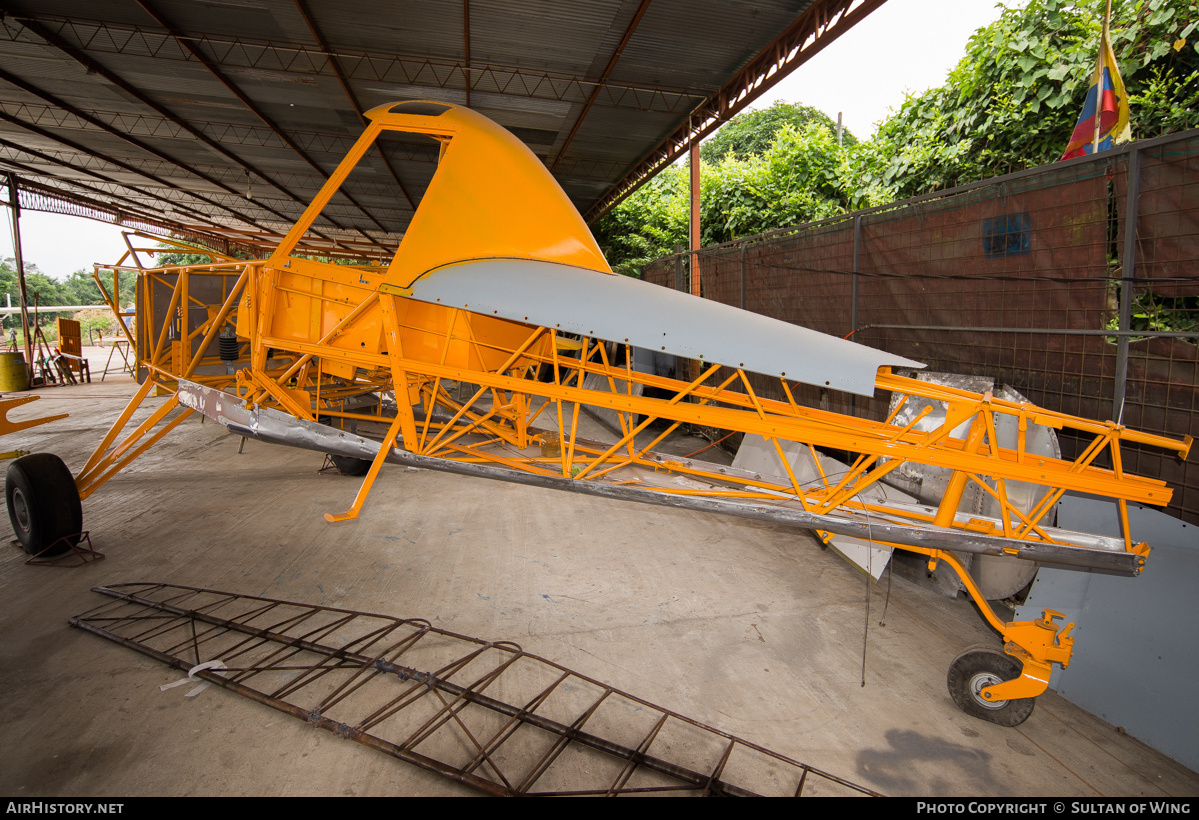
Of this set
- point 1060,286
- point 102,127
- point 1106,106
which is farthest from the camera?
point 102,127

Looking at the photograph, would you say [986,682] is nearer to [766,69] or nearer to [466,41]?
[766,69]

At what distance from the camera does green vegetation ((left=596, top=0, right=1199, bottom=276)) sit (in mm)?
9062

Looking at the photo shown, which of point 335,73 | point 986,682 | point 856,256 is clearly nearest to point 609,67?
point 335,73

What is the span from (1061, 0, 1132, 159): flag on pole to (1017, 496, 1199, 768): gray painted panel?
4.77 meters

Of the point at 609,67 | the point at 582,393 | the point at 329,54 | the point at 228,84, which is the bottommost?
the point at 582,393

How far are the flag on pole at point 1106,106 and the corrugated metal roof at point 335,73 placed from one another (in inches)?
112

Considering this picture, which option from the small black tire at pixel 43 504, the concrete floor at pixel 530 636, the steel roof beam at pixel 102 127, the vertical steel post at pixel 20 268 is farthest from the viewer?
the vertical steel post at pixel 20 268

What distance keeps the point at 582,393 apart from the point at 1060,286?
4706 mm

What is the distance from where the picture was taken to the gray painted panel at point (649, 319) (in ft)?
10.7

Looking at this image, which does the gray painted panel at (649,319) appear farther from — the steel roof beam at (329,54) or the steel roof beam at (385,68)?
the steel roof beam at (385,68)

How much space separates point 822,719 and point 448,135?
15.9 ft

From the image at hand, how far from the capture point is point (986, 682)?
3555mm

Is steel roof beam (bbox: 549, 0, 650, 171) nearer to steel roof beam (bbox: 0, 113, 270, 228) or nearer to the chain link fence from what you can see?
the chain link fence

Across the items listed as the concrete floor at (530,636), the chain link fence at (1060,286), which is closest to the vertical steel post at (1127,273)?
the chain link fence at (1060,286)
